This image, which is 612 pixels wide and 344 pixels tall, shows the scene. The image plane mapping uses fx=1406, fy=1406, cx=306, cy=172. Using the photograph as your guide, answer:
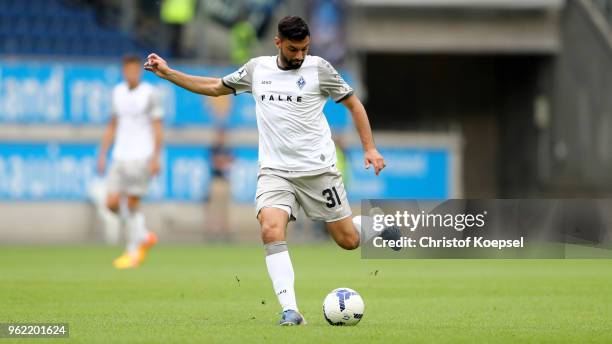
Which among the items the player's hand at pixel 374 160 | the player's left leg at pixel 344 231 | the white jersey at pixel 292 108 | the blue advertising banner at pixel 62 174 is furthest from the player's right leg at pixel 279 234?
the blue advertising banner at pixel 62 174

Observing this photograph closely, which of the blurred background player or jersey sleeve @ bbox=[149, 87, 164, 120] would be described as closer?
jersey sleeve @ bbox=[149, 87, 164, 120]

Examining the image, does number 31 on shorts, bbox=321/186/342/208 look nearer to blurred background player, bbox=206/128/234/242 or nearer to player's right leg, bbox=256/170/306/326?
player's right leg, bbox=256/170/306/326

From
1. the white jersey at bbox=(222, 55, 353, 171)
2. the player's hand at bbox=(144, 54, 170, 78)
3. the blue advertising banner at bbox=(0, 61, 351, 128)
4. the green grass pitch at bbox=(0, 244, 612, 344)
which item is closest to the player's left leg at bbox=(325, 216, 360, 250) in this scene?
the white jersey at bbox=(222, 55, 353, 171)

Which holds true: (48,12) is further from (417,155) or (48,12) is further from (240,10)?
(417,155)

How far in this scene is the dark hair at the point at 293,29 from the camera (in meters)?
9.35

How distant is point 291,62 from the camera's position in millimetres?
9695

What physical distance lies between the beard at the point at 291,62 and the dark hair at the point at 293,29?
0.27m

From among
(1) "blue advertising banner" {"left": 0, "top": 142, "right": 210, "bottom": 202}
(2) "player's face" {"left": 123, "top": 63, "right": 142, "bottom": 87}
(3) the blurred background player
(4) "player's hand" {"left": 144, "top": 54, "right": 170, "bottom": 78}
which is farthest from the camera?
(3) the blurred background player

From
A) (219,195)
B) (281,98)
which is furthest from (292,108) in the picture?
(219,195)

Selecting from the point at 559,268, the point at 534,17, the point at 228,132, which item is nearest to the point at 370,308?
the point at 559,268

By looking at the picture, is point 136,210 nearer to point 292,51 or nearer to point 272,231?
point 272,231

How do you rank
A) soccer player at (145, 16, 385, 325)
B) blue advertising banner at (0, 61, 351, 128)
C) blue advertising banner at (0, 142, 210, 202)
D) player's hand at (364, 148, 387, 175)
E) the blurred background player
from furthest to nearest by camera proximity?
the blurred background player, blue advertising banner at (0, 61, 351, 128), blue advertising banner at (0, 142, 210, 202), soccer player at (145, 16, 385, 325), player's hand at (364, 148, 387, 175)

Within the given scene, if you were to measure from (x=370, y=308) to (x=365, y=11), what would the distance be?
63.3 ft

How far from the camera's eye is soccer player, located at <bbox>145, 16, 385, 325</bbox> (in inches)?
384
